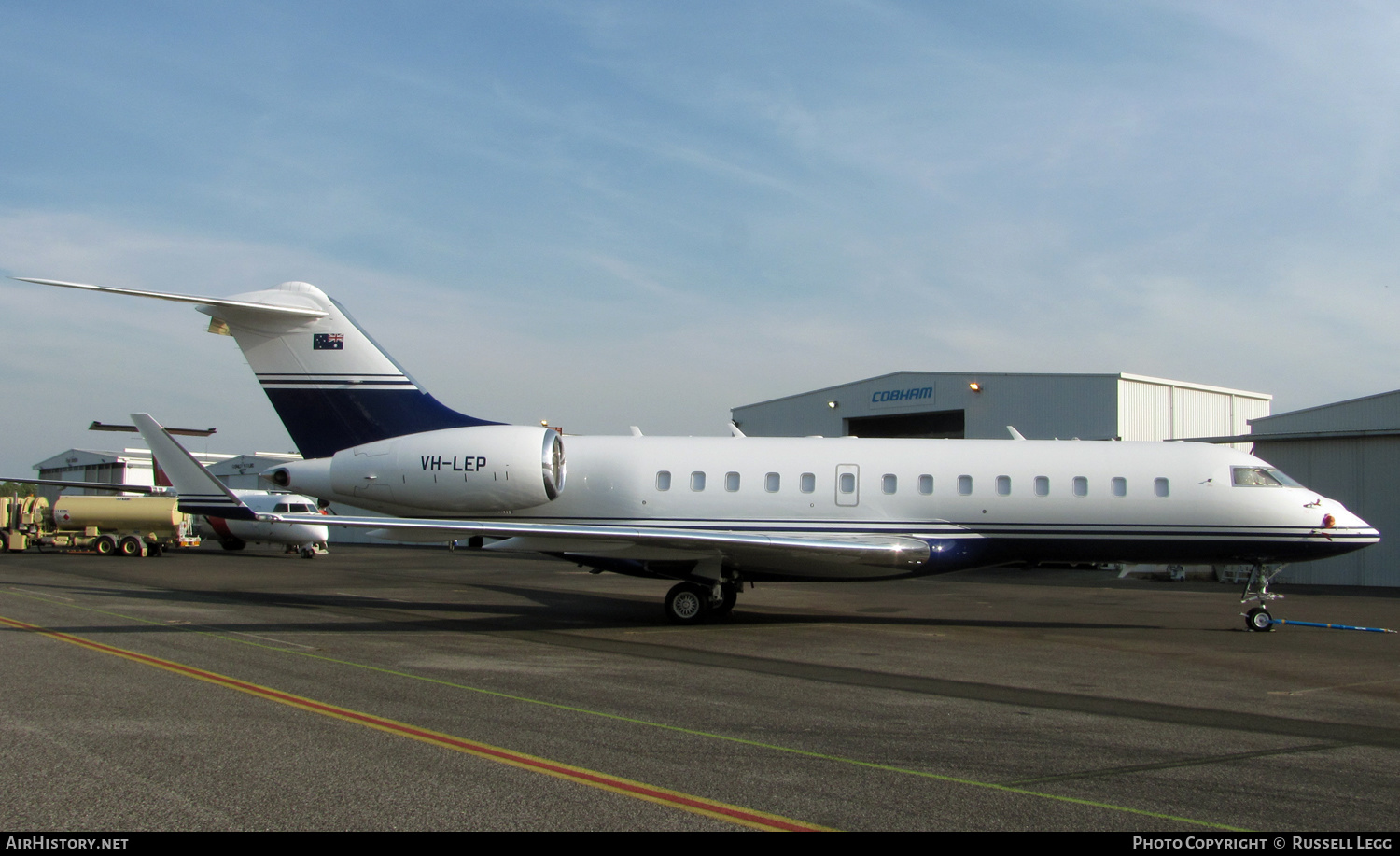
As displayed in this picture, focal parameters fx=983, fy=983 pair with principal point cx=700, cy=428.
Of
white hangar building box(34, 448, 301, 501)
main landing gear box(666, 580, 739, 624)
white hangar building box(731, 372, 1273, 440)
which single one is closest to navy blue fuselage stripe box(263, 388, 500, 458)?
main landing gear box(666, 580, 739, 624)

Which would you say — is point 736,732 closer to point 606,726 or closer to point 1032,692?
point 606,726

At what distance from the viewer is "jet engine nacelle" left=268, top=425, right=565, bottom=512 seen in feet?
51.0

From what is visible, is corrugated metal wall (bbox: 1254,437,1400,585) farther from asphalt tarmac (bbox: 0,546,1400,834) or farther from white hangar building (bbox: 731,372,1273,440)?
asphalt tarmac (bbox: 0,546,1400,834)

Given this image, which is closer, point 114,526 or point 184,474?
point 184,474

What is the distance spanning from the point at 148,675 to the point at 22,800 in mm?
4691

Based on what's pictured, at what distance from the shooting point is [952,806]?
18.5 feet

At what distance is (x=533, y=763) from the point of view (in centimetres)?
652

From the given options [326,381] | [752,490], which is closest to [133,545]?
[326,381]

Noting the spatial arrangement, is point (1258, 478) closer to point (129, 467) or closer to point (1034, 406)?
point (1034, 406)

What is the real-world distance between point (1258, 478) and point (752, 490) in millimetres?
8045

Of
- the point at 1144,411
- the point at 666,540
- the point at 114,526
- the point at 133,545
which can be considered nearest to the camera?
the point at 666,540
